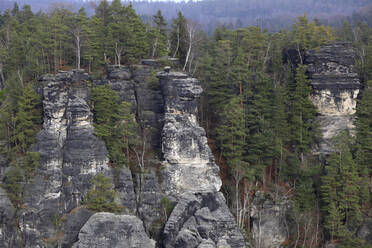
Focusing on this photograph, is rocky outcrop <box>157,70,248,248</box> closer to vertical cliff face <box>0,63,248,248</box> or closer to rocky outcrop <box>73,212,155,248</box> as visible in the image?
vertical cliff face <box>0,63,248,248</box>

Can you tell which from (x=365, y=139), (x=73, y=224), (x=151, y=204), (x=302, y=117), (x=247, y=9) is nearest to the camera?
(x=73, y=224)

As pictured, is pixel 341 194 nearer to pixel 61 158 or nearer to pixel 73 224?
pixel 73 224

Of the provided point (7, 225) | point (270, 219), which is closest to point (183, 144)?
point (270, 219)

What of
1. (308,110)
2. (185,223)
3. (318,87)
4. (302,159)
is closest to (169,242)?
(185,223)

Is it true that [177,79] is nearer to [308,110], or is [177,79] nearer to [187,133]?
[187,133]

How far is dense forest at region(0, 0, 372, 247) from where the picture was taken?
30.9 meters

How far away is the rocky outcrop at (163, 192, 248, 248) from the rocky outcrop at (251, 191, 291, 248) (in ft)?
15.2

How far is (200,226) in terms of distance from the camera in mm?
28766

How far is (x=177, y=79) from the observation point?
3256 centimetres

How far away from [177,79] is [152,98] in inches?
119

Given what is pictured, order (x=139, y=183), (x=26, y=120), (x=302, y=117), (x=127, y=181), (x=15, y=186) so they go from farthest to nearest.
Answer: (x=302, y=117)
(x=139, y=183)
(x=26, y=120)
(x=127, y=181)
(x=15, y=186)

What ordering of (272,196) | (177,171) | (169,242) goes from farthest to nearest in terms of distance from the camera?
1. (272,196)
2. (177,171)
3. (169,242)

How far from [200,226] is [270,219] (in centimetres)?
768

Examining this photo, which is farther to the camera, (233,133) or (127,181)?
(233,133)
